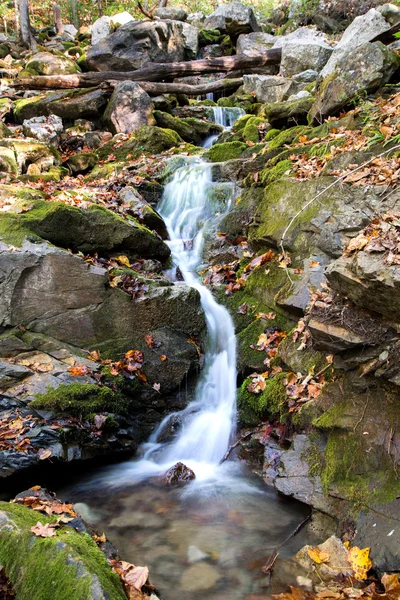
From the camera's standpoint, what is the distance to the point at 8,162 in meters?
9.98

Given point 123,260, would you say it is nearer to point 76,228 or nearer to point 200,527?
point 76,228

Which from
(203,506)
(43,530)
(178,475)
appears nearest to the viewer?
(43,530)

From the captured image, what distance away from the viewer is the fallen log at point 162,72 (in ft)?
48.4

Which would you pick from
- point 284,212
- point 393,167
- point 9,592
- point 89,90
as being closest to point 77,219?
point 284,212

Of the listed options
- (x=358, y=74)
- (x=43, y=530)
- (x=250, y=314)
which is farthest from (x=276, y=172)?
(x=43, y=530)

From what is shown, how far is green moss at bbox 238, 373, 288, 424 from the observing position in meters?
5.10

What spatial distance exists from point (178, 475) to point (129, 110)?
11.4m

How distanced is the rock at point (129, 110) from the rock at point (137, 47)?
458 centimetres

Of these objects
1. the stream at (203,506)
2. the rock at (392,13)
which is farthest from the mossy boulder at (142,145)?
the rock at (392,13)

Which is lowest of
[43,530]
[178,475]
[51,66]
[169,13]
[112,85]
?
[178,475]

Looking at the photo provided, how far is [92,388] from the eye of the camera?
539cm

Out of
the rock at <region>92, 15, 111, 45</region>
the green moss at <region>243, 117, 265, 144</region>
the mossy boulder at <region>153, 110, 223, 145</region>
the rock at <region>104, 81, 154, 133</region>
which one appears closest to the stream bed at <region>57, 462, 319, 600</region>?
the green moss at <region>243, 117, 265, 144</region>

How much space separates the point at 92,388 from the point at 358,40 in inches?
364

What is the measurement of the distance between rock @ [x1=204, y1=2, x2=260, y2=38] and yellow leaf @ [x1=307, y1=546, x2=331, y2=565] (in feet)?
79.3
